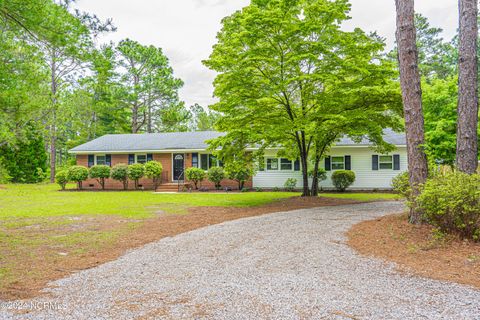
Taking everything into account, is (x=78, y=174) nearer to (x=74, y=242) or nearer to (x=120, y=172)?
(x=120, y=172)

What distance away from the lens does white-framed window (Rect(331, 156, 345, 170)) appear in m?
20.0

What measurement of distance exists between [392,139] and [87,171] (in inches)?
726

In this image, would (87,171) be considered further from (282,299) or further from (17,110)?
(282,299)

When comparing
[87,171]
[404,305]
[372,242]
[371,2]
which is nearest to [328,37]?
[371,2]

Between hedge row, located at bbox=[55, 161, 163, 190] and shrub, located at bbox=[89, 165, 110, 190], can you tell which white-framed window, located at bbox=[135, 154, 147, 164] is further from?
shrub, located at bbox=[89, 165, 110, 190]

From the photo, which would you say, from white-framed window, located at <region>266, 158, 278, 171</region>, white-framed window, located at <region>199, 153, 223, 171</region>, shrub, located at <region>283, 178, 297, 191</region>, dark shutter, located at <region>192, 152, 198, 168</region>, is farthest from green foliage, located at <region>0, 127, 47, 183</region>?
shrub, located at <region>283, 178, 297, 191</region>

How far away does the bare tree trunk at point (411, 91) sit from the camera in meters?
7.64

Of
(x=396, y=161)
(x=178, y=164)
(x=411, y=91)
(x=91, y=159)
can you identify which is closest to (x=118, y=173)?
(x=91, y=159)

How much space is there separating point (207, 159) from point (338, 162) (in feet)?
25.9

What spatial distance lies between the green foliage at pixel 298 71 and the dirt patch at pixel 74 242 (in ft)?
11.3

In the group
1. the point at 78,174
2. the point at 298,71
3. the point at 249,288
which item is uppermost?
the point at 298,71

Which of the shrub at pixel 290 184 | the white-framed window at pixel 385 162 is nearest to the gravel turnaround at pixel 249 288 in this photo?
the shrub at pixel 290 184

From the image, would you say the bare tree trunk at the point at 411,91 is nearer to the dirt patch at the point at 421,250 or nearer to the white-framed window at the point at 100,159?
the dirt patch at the point at 421,250

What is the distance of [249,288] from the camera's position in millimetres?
4098
